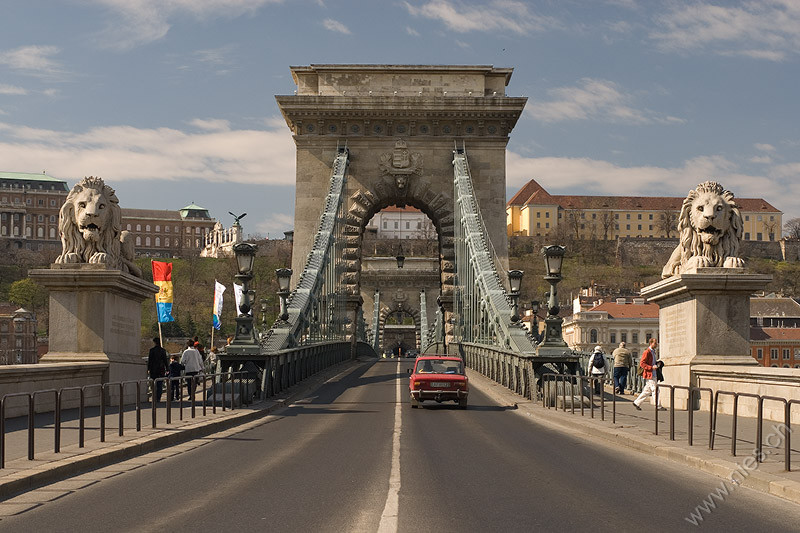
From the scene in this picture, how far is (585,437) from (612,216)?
564 feet

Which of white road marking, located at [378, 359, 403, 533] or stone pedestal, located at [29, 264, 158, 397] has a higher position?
stone pedestal, located at [29, 264, 158, 397]

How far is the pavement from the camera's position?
11.3 meters

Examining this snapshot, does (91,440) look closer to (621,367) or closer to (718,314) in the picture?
(718,314)

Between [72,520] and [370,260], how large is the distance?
95310 mm

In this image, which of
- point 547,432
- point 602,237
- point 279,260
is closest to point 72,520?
point 547,432

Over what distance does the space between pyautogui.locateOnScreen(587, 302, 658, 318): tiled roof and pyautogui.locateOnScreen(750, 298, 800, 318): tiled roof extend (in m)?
13.7

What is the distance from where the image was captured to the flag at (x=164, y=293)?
35.0 m

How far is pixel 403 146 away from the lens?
52.6m

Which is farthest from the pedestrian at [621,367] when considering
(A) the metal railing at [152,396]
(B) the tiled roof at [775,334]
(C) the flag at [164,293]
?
(B) the tiled roof at [775,334]

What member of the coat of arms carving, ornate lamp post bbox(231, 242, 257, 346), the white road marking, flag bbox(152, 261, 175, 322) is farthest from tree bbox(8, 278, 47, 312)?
the white road marking

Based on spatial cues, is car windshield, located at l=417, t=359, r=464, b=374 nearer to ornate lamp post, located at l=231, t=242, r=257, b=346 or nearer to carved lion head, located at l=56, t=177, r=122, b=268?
ornate lamp post, located at l=231, t=242, r=257, b=346

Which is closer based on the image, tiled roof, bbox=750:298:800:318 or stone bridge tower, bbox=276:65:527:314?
stone bridge tower, bbox=276:65:527:314

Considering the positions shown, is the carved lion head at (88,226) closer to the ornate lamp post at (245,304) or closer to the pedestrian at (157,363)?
the pedestrian at (157,363)

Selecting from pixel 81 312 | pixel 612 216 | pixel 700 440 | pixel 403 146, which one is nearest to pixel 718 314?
pixel 700 440
